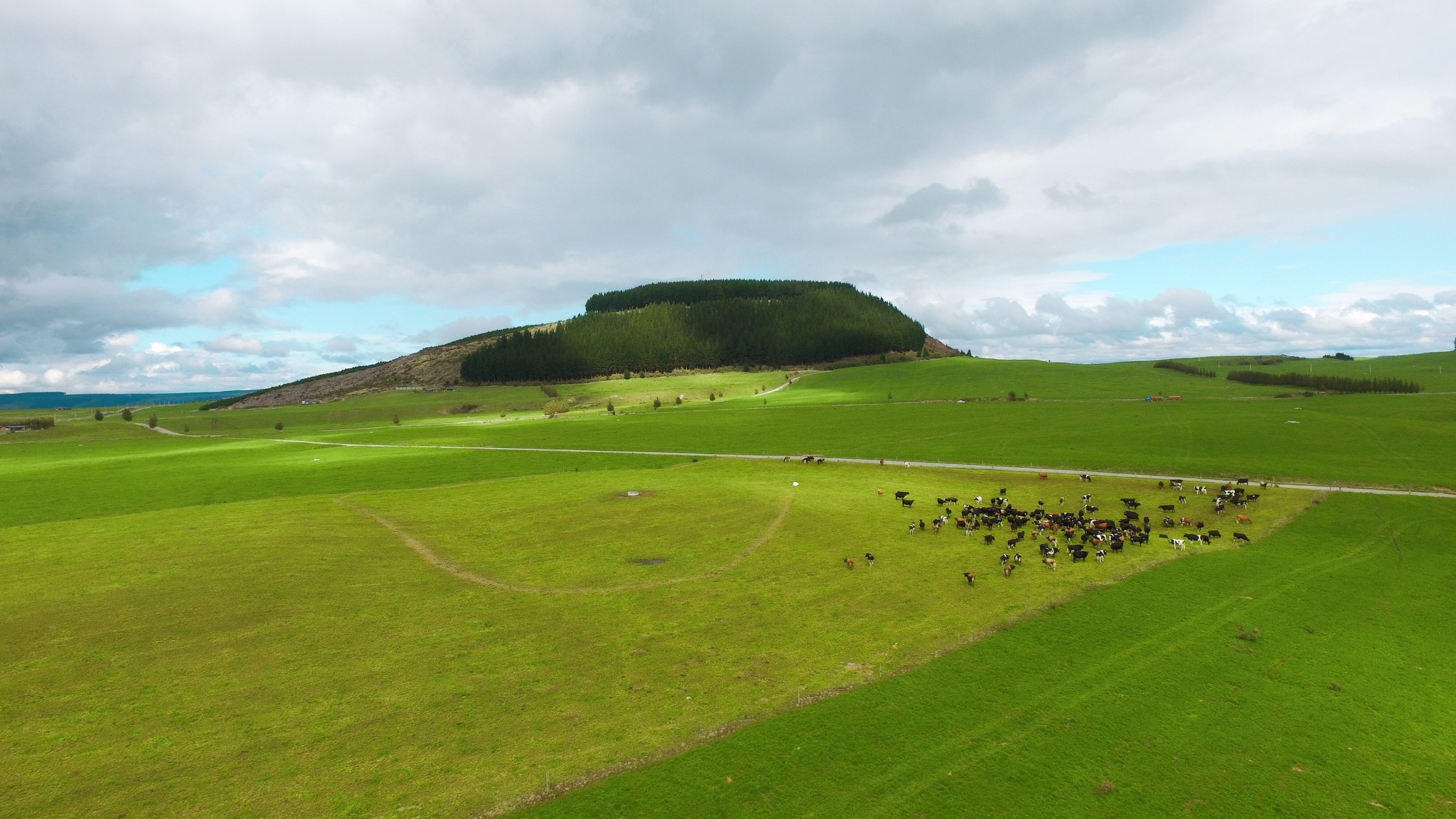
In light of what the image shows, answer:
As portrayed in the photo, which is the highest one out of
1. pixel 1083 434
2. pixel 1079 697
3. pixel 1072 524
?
pixel 1083 434

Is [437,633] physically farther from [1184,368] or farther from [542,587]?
[1184,368]

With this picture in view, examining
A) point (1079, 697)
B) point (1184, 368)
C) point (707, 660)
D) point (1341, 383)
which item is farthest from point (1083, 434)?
point (1184, 368)

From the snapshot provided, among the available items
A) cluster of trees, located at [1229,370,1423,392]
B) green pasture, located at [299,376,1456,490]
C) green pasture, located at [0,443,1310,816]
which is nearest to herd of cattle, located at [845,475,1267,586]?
green pasture, located at [0,443,1310,816]

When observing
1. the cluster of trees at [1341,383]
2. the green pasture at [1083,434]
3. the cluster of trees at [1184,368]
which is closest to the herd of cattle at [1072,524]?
the green pasture at [1083,434]

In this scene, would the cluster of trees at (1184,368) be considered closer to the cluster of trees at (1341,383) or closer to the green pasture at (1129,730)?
the cluster of trees at (1341,383)

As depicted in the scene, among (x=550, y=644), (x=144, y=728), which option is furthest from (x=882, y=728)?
(x=144, y=728)

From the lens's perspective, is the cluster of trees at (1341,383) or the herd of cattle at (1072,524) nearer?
the herd of cattle at (1072,524)
